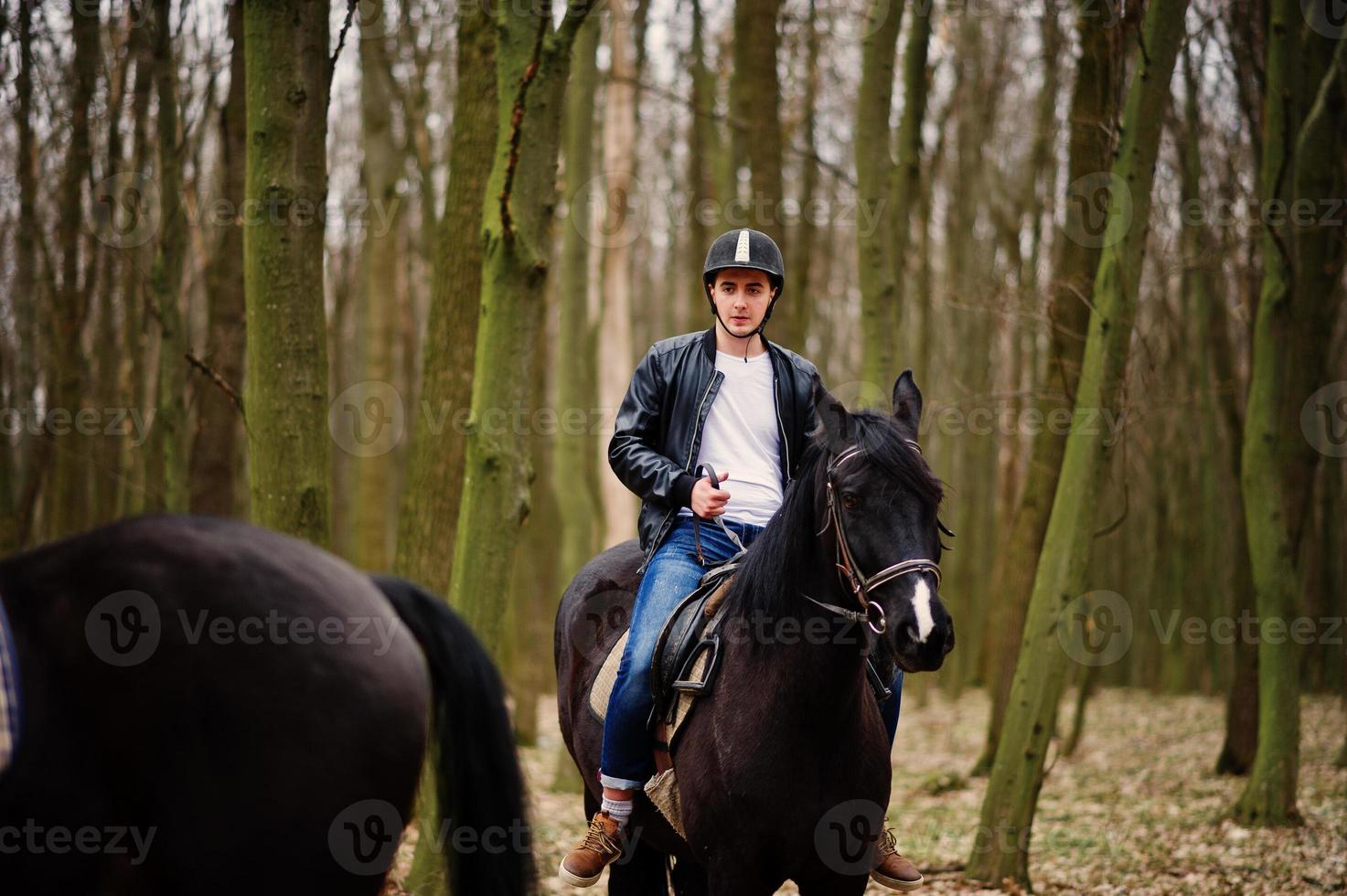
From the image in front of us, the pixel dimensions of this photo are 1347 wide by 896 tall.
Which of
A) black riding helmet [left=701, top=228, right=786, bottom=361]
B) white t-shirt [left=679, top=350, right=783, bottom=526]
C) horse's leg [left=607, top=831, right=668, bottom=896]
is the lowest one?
horse's leg [left=607, top=831, right=668, bottom=896]

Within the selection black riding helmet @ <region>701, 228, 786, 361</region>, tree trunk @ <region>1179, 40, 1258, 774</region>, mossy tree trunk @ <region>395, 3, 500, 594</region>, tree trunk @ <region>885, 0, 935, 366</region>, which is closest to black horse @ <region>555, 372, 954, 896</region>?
black riding helmet @ <region>701, 228, 786, 361</region>

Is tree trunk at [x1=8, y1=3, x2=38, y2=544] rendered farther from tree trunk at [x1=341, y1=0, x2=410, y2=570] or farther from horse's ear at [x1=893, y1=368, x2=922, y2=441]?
horse's ear at [x1=893, y1=368, x2=922, y2=441]

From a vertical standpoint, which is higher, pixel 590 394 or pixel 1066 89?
pixel 1066 89

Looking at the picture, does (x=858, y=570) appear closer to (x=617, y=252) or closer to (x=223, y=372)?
(x=223, y=372)

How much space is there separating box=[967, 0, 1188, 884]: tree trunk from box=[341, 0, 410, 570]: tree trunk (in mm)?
7710

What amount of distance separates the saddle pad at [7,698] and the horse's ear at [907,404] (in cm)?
282

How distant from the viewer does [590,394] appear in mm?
14273

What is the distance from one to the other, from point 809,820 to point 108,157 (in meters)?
11.5

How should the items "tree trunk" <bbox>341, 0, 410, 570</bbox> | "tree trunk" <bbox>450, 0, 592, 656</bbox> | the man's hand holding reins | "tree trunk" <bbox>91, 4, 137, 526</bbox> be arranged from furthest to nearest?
"tree trunk" <bbox>341, 0, 410, 570</bbox> < "tree trunk" <bbox>91, 4, 137, 526</bbox> < "tree trunk" <bbox>450, 0, 592, 656</bbox> < the man's hand holding reins

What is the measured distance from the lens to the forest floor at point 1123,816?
770 centimetres

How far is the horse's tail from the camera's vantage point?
3.09 meters

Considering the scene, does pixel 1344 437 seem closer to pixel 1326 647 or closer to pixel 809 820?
pixel 1326 647

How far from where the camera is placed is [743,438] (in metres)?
4.92

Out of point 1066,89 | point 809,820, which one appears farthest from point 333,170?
point 809,820
